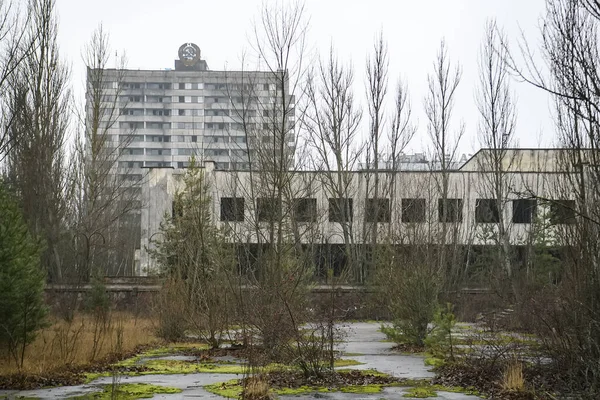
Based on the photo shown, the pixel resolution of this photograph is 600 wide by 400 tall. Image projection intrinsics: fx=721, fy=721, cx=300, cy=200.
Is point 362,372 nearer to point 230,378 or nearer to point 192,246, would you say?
point 230,378

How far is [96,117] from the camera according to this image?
37.3 meters

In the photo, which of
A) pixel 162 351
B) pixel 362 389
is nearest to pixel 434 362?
pixel 362 389

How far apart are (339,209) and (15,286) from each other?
30087 millimetres

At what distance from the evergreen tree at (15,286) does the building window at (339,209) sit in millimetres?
26836

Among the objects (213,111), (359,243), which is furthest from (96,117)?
(213,111)

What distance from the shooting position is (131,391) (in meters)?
11.2

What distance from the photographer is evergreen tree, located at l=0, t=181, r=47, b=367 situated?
513 inches

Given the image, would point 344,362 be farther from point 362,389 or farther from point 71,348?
point 71,348

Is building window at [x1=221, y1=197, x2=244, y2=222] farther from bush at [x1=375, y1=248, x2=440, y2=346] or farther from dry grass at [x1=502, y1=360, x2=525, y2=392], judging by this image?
dry grass at [x1=502, y1=360, x2=525, y2=392]

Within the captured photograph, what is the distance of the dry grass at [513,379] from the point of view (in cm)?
1060

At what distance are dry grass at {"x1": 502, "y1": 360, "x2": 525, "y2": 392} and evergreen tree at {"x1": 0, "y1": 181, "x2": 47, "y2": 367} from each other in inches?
317

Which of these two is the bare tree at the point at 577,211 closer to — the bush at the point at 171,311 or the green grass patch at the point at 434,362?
the green grass patch at the point at 434,362

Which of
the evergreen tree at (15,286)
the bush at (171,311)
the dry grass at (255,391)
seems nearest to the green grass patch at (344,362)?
the dry grass at (255,391)

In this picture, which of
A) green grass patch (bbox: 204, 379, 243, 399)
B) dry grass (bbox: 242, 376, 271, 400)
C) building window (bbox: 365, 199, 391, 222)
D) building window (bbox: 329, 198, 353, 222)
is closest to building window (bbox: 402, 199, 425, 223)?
building window (bbox: 329, 198, 353, 222)
